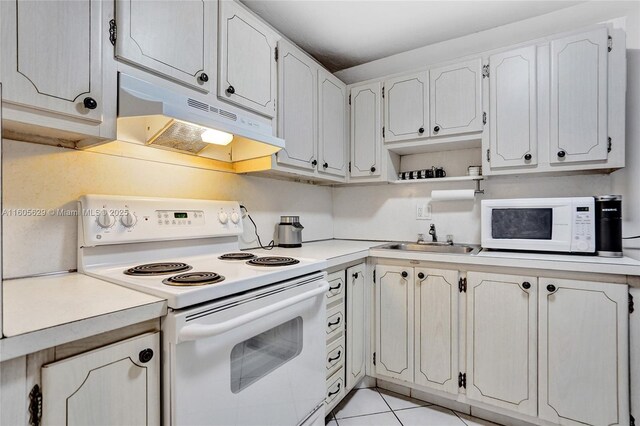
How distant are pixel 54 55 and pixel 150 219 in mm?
671

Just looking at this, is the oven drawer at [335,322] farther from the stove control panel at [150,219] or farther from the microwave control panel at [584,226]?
the microwave control panel at [584,226]

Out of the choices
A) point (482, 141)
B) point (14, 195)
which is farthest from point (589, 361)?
point (14, 195)

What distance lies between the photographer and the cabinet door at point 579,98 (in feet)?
5.53

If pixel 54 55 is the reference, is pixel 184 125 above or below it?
below

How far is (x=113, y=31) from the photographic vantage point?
3.54 feet

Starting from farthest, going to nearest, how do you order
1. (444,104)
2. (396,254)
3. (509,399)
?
(444,104)
(396,254)
(509,399)

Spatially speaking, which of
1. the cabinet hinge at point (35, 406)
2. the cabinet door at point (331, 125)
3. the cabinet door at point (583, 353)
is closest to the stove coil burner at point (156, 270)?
the cabinet hinge at point (35, 406)

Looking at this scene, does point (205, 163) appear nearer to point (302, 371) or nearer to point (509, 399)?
point (302, 371)

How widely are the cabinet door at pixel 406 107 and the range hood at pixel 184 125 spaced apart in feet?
3.24

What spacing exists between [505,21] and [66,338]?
263 centimetres

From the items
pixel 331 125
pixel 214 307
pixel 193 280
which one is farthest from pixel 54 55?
pixel 331 125

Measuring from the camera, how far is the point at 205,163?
1731 millimetres

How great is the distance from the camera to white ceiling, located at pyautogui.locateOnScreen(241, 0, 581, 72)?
6.03ft

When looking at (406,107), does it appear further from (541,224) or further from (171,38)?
(171,38)
